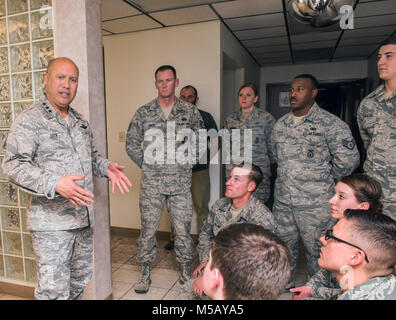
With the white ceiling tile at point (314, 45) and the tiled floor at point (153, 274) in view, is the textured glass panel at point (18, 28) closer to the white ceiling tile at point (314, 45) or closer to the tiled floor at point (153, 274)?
the tiled floor at point (153, 274)

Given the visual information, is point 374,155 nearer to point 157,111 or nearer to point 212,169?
point 157,111

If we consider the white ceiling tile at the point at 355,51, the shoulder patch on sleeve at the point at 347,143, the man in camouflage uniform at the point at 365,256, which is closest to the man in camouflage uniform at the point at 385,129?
the shoulder patch on sleeve at the point at 347,143

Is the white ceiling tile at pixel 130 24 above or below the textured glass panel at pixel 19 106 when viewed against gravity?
above

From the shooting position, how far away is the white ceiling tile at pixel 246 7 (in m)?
2.57

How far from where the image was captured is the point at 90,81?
1817mm

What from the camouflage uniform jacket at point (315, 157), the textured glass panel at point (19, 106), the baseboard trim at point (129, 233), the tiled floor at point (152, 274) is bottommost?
the tiled floor at point (152, 274)

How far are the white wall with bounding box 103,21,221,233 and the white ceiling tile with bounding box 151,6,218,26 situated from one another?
4.1 inches

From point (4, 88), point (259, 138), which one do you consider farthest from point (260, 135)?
point (4, 88)

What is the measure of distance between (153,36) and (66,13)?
1.48 meters

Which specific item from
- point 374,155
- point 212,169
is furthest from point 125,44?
point 374,155

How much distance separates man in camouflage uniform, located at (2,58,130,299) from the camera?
4.15 ft

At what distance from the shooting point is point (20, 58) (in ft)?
6.31

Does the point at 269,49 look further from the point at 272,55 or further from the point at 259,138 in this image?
the point at 259,138

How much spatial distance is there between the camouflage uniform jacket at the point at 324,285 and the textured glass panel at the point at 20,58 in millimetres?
2018
